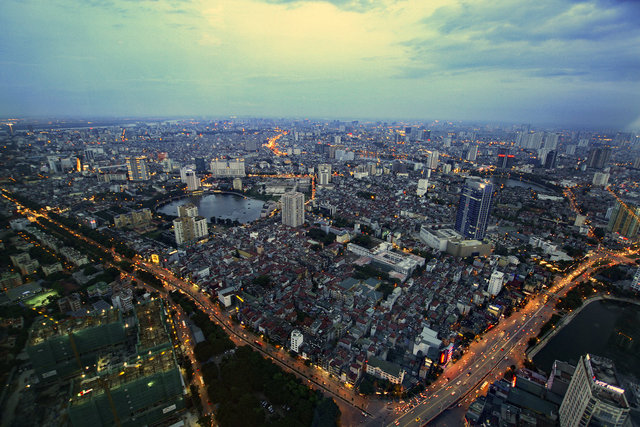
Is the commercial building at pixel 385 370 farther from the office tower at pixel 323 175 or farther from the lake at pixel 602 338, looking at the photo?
the office tower at pixel 323 175

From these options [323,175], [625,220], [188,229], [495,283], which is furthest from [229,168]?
[625,220]

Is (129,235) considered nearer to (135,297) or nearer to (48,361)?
(135,297)

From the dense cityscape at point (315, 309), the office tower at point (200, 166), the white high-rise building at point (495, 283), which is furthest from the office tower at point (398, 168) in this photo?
the white high-rise building at point (495, 283)

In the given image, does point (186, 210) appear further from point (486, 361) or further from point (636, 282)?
point (636, 282)

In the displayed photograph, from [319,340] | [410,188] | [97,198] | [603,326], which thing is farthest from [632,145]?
[97,198]

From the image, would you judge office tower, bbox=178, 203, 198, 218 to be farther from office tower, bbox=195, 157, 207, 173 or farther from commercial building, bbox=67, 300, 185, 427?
office tower, bbox=195, 157, 207, 173

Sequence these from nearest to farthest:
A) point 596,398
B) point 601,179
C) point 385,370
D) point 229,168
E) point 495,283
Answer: point 596,398
point 385,370
point 495,283
point 601,179
point 229,168

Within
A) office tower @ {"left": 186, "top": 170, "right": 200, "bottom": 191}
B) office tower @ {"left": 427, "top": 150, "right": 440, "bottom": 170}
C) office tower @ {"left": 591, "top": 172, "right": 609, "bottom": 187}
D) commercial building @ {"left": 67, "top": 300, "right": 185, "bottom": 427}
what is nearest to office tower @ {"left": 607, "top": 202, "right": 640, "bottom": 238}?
office tower @ {"left": 591, "top": 172, "right": 609, "bottom": 187}
